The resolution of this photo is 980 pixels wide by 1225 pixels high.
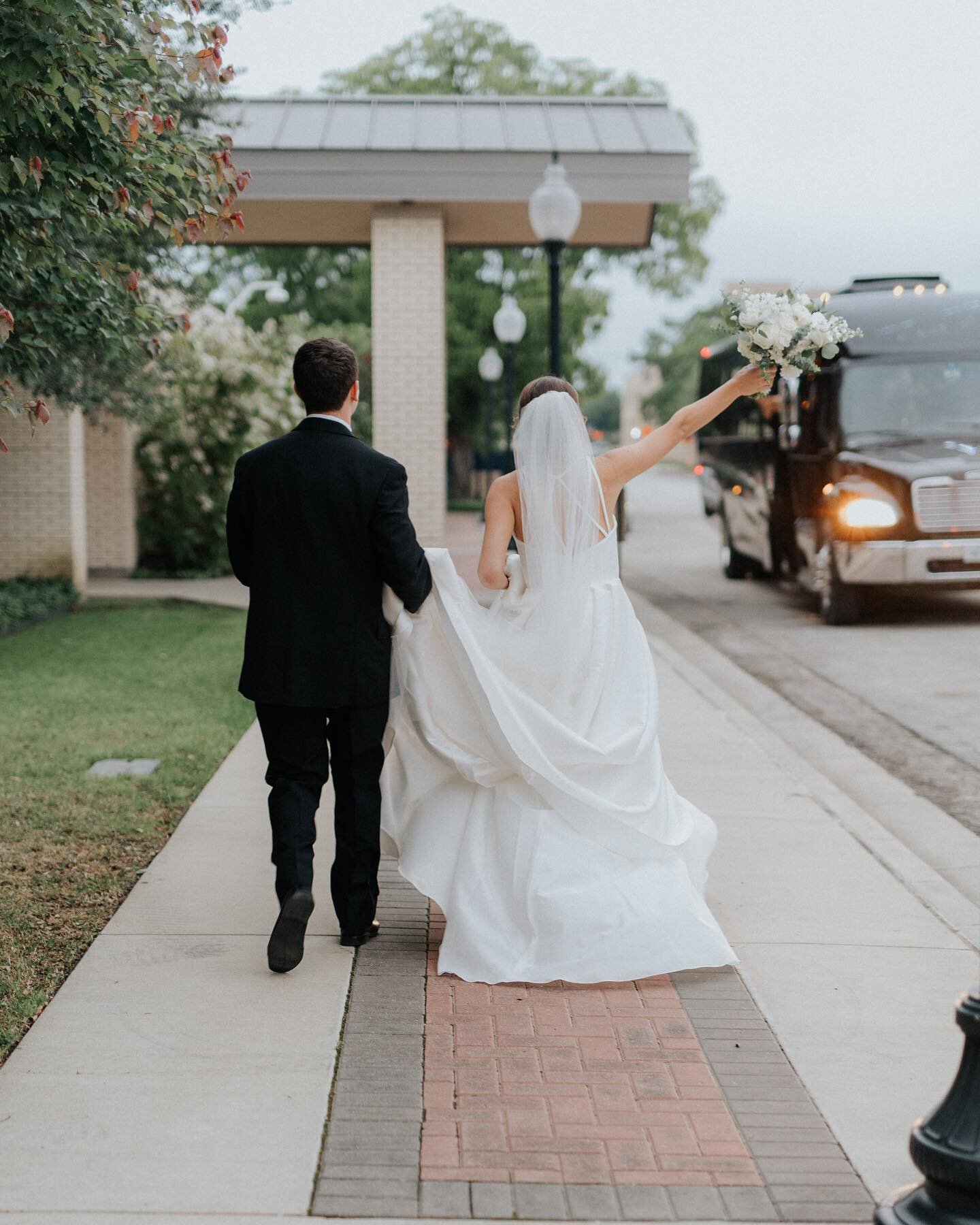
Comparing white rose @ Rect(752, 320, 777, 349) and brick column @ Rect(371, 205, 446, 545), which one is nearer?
white rose @ Rect(752, 320, 777, 349)

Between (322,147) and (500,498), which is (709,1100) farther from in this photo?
(322,147)

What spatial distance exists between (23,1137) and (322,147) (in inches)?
501

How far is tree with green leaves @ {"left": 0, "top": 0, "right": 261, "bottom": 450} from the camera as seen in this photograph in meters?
4.18

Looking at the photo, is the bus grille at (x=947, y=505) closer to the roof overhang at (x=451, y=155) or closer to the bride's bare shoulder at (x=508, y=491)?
the roof overhang at (x=451, y=155)

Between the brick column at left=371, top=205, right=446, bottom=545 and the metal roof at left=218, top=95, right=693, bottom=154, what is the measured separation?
34.4 inches

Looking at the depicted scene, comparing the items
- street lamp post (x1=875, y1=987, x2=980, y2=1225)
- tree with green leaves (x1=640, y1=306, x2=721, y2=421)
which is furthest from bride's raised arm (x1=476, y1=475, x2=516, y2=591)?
tree with green leaves (x1=640, y1=306, x2=721, y2=421)

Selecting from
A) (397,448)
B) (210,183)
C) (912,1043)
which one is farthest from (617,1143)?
→ (397,448)

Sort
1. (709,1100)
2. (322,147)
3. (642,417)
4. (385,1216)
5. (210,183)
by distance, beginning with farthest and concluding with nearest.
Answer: (642,417)
(322,147)
(210,183)
(709,1100)
(385,1216)

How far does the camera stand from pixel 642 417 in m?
134

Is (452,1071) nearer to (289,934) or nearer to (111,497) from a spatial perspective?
(289,934)

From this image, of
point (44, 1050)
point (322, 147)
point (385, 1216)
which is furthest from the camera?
point (322, 147)

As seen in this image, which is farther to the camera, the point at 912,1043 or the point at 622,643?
the point at 622,643

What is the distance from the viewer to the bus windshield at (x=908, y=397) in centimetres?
1464

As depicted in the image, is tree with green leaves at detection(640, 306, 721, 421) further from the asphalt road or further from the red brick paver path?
the red brick paver path
